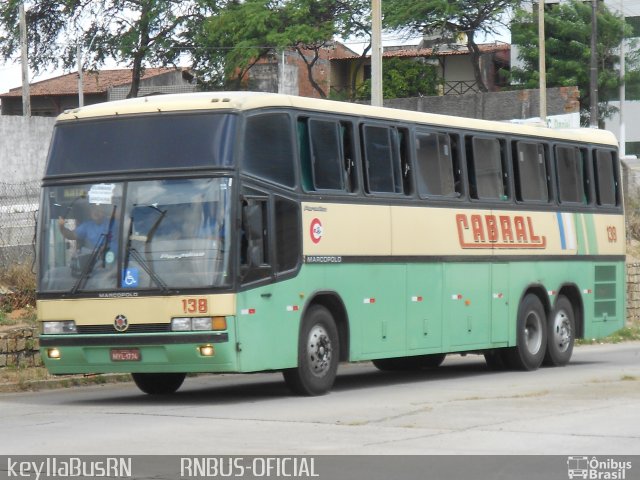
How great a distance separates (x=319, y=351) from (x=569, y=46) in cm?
4528

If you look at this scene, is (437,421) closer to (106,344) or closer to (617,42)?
(106,344)

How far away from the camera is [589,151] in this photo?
23.0m

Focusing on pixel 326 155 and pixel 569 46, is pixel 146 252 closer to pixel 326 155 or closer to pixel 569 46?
pixel 326 155

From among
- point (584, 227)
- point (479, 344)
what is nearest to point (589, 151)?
point (584, 227)

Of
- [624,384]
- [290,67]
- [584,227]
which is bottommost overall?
[624,384]

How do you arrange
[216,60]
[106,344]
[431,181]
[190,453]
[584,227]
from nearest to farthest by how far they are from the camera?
[190,453], [106,344], [431,181], [584,227], [216,60]

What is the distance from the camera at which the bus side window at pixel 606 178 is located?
23.1 metres

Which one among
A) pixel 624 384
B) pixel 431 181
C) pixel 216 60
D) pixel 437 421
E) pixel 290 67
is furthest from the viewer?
pixel 216 60

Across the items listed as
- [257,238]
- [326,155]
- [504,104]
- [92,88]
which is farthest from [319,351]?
[92,88]

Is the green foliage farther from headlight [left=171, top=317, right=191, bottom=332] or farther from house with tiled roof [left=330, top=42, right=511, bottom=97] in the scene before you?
headlight [left=171, top=317, right=191, bottom=332]

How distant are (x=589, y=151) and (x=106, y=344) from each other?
35.1 feet

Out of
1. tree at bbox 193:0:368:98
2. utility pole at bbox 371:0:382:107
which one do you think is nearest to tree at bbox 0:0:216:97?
tree at bbox 193:0:368:98

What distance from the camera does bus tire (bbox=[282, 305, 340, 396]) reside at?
1587 cm

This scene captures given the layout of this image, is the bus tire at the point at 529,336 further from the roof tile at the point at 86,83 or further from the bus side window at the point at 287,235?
the roof tile at the point at 86,83
